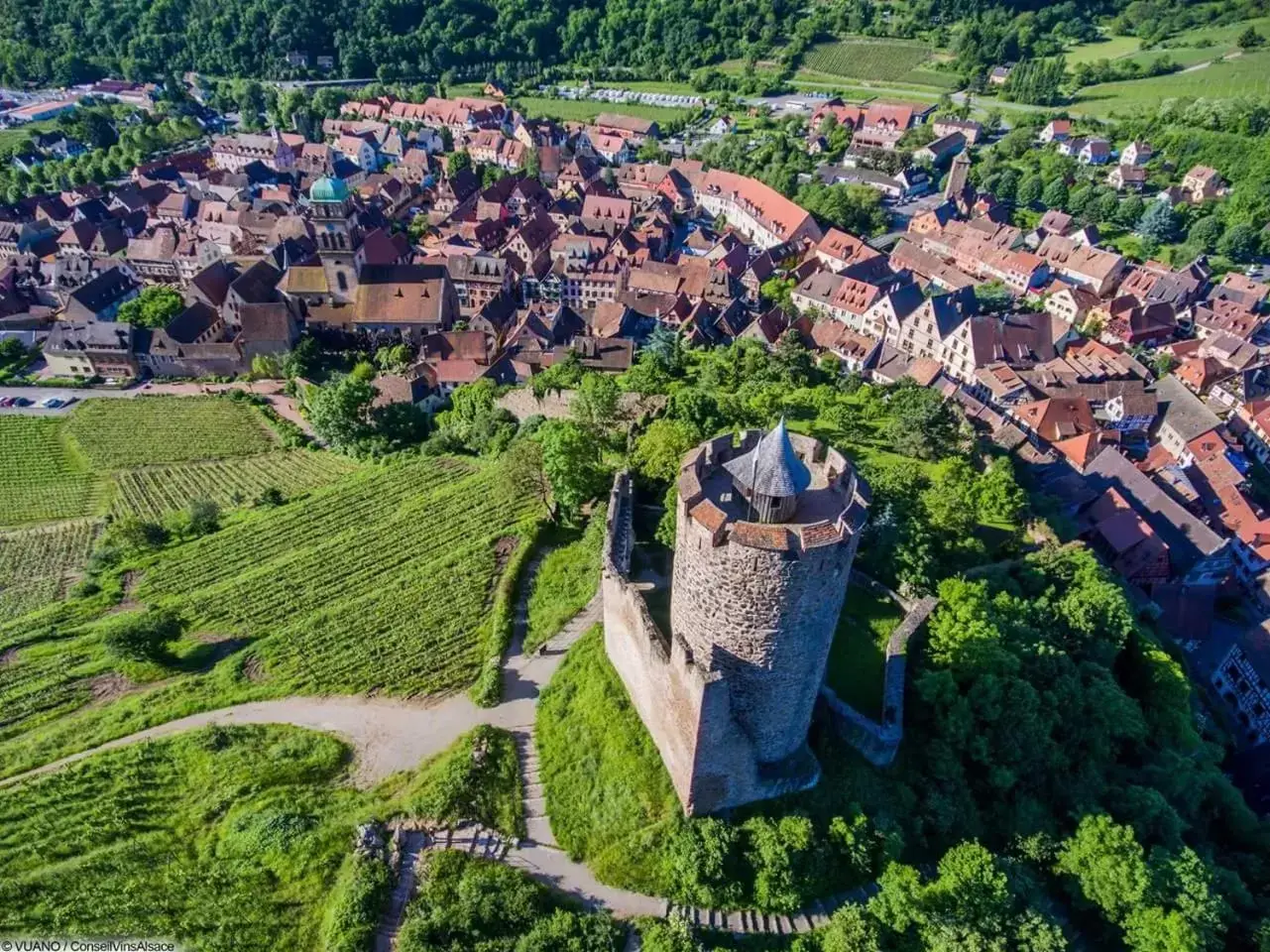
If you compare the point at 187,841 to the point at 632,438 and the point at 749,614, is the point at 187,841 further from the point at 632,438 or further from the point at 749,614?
the point at 632,438

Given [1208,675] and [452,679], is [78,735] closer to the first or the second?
[452,679]

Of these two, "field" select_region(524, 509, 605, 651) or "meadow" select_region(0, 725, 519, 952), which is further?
"field" select_region(524, 509, 605, 651)

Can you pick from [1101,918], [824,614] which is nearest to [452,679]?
[824,614]

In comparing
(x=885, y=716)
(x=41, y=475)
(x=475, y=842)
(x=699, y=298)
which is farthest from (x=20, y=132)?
(x=885, y=716)

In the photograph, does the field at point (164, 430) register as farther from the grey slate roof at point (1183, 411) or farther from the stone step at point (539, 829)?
the grey slate roof at point (1183, 411)

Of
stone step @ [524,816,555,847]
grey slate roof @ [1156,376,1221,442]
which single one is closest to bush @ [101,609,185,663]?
stone step @ [524,816,555,847]

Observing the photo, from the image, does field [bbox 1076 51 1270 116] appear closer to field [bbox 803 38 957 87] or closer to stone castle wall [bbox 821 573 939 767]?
field [bbox 803 38 957 87]
